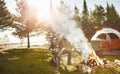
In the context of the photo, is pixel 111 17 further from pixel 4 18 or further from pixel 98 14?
pixel 4 18

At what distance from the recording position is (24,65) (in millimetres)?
14648

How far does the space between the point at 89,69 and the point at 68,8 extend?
19.8 meters

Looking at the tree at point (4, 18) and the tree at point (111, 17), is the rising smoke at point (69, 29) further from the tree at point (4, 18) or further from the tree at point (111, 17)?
the tree at point (111, 17)

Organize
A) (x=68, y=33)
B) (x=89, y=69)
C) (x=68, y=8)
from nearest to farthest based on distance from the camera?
(x=89, y=69) → (x=68, y=33) → (x=68, y=8)

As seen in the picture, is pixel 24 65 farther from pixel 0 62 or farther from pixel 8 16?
pixel 8 16

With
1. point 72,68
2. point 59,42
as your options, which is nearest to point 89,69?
point 72,68

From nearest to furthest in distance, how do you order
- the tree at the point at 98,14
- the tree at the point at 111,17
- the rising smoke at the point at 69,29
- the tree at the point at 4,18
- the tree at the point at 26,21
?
the rising smoke at the point at 69,29, the tree at the point at 4,18, the tree at the point at 26,21, the tree at the point at 111,17, the tree at the point at 98,14

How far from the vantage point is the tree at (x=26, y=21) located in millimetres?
28656

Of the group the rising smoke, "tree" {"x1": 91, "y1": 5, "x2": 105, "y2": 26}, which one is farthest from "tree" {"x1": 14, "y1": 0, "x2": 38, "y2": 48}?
"tree" {"x1": 91, "y1": 5, "x2": 105, "y2": 26}

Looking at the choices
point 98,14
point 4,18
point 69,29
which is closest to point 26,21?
point 4,18

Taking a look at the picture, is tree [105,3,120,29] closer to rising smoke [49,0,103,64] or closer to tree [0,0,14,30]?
rising smoke [49,0,103,64]

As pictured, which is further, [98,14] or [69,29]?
[98,14]

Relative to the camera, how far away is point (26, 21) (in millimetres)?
28766

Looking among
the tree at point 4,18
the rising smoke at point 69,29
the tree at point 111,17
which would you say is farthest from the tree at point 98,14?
the tree at point 4,18
